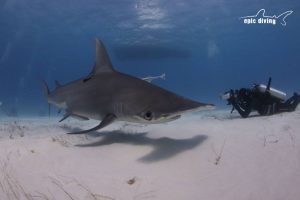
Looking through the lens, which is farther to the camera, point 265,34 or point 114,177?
point 265,34

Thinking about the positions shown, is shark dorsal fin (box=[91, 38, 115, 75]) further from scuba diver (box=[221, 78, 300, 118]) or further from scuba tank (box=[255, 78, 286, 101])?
scuba tank (box=[255, 78, 286, 101])

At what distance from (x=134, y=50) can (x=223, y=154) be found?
48117 mm

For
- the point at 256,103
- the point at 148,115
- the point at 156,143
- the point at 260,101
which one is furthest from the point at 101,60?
the point at 260,101

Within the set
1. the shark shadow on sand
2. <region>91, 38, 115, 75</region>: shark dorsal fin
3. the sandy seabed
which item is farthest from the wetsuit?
<region>91, 38, 115, 75</region>: shark dorsal fin

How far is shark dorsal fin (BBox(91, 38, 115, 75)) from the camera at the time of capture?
269 inches

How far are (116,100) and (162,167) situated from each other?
6.16ft

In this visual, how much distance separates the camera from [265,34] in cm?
7419

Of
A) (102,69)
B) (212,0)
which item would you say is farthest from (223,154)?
(212,0)

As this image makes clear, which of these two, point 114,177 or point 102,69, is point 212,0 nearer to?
point 102,69

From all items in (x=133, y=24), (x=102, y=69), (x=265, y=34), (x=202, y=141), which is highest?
(x=102, y=69)

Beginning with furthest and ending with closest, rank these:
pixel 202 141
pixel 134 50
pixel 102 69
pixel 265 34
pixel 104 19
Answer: pixel 265 34 → pixel 134 50 → pixel 104 19 → pixel 102 69 → pixel 202 141

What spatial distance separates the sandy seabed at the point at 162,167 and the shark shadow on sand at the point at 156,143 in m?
0.02

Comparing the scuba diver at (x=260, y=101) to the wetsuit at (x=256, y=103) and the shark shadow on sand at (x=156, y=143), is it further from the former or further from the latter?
the shark shadow on sand at (x=156, y=143)

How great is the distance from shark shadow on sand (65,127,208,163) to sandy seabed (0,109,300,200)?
2 centimetres
